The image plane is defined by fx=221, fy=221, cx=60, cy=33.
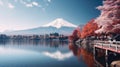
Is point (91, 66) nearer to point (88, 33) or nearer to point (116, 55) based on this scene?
point (116, 55)

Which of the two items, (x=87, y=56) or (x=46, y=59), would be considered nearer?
(x=46, y=59)

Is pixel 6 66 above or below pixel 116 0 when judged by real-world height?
below

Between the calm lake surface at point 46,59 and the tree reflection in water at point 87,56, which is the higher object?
the tree reflection in water at point 87,56

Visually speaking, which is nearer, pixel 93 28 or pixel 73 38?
pixel 93 28

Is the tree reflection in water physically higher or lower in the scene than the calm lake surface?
higher

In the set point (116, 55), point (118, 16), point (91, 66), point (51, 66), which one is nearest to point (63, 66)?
point (51, 66)

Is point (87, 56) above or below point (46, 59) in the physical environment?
above

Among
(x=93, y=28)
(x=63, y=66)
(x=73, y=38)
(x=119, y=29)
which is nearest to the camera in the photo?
(x=119, y=29)

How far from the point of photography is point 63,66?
157 feet

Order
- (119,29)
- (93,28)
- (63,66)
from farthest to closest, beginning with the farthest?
(93,28) → (63,66) → (119,29)

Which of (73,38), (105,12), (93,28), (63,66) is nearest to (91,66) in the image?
(63,66)

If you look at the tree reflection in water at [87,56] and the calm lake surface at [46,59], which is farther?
the calm lake surface at [46,59]

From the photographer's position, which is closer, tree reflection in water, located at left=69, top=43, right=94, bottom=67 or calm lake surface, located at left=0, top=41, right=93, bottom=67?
tree reflection in water, located at left=69, top=43, right=94, bottom=67

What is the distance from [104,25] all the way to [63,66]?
12.5 meters
